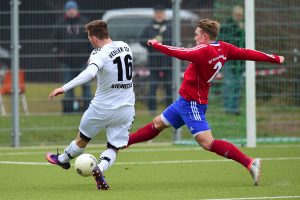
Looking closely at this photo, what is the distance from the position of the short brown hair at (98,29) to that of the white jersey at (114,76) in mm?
141

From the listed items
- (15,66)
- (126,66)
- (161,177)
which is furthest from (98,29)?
(15,66)

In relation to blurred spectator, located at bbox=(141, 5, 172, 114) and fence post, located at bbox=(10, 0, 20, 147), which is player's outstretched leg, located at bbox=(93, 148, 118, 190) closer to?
fence post, located at bbox=(10, 0, 20, 147)

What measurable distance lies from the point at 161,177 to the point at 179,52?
1714mm

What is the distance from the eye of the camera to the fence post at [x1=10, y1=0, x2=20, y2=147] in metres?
16.2

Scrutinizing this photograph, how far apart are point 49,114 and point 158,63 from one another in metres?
2.20

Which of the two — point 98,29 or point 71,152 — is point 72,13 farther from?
point 98,29

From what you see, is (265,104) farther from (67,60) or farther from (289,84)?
(67,60)

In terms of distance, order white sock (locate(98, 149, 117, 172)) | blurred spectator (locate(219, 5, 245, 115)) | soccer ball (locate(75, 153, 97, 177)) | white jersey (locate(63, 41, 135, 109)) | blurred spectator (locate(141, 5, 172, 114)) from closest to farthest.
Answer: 1. soccer ball (locate(75, 153, 97, 177))
2. white sock (locate(98, 149, 117, 172))
3. white jersey (locate(63, 41, 135, 109))
4. blurred spectator (locate(219, 5, 245, 115))
5. blurred spectator (locate(141, 5, 172, 114))

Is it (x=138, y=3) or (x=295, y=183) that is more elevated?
(x=138, y=3)

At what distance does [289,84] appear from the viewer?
17062 millimetres

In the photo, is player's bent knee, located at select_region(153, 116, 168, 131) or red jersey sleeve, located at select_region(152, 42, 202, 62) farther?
player's bent knee, located at select_region(153, 116, 168, 131)

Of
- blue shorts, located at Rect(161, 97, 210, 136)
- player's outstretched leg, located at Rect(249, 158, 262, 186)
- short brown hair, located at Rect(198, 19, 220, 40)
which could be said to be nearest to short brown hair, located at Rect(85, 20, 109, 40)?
short brown hair, located at Rect(198, 19, 220, 40)

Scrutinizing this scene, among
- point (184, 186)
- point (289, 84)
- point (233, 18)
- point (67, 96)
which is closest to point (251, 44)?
point (233, 18)

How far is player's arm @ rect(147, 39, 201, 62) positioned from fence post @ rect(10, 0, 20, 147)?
631 centimetres
